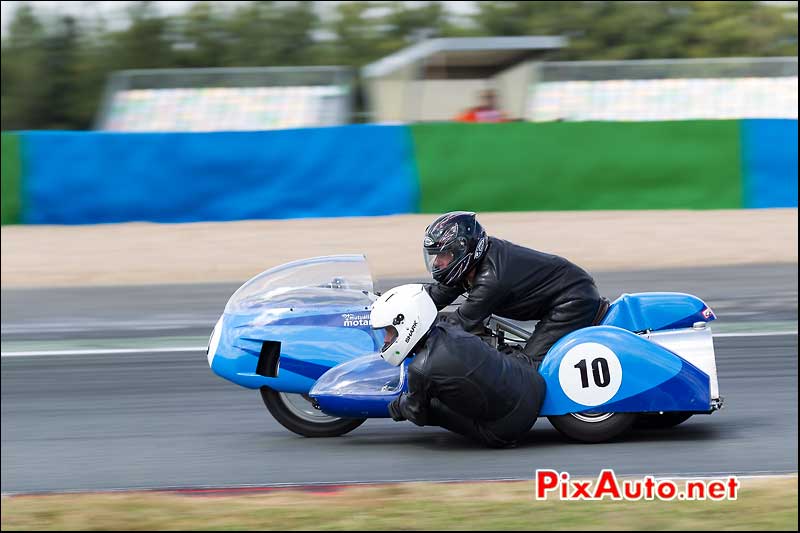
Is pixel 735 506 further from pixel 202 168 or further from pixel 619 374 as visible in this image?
pixel 202 168

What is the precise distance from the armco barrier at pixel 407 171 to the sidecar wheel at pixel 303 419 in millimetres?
9002

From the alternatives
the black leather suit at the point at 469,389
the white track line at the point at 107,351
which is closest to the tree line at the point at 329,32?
the white track line at the point at 107,351

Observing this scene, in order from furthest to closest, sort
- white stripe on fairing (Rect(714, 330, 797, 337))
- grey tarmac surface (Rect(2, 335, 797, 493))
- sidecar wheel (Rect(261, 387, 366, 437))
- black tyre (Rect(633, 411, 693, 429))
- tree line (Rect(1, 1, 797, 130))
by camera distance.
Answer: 1. tree line (Rect(1, 1, 797, 130))
2. white stripe on fairing (Rect(714, 330, 797, 337))
3. sidecar wheel (Rect(261, 387, 366, 437))
4. black tyre (Rect(633, 411, 693, 429))
5. grey tarmac surface (Rect(2, 335, 797, 493))

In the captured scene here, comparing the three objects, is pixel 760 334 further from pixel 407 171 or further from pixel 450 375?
pixel 407 171

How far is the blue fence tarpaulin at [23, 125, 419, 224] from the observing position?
49.4 ft

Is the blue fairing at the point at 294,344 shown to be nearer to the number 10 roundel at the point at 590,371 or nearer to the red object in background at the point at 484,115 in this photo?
the number 10 roundel at the point at 590,371

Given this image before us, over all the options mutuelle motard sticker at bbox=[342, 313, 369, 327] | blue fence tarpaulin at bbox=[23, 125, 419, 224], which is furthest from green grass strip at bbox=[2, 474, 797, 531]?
blue fence tarpaulin at bbox=[23, 125, 419, 224]

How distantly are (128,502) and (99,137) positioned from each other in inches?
428

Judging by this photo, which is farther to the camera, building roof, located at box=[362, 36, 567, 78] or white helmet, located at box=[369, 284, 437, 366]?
building roof, located at box=[362, 36, 567, 78]

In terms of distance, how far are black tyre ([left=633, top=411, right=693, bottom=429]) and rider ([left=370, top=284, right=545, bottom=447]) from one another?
0.75 metres

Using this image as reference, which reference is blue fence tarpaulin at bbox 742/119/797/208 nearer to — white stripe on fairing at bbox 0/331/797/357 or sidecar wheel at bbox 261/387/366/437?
white stripe on fairing at bbox 0/331/797/357

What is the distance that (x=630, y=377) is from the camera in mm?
5664

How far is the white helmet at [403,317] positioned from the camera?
5.41m

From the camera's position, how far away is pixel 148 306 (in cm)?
1117
